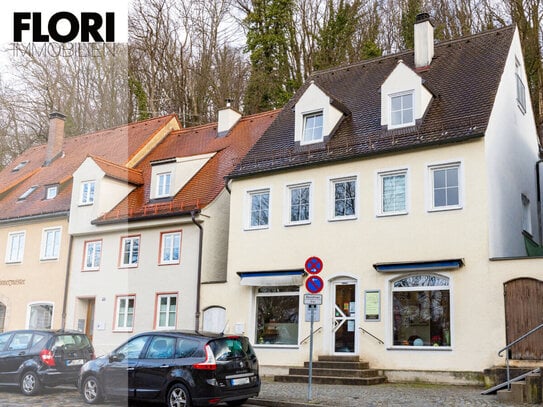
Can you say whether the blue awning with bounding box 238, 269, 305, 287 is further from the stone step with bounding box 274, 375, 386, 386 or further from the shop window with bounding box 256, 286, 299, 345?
the stone step with bounding box 274, 375, 386, 386

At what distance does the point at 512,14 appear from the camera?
34.9 metres

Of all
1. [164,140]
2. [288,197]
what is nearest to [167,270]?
[288,197]

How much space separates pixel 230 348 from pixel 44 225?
18.4 metres

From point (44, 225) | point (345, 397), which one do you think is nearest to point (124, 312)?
point (44, 225)

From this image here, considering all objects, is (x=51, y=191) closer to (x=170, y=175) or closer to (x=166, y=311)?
(x=170, y=175)

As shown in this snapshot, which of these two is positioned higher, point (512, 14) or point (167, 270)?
point (512, 14)

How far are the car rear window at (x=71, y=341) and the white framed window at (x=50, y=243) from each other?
11.7 m

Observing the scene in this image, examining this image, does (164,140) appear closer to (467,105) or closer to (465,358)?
(467,105)

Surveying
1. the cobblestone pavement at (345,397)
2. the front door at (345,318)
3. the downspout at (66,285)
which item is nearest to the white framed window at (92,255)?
the downspout at (66,285)

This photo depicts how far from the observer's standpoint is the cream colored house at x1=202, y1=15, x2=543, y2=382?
17609 millimetres

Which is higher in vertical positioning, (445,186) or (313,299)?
(445,186)

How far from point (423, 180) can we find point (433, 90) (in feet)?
12.4

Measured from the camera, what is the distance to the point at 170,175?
86.1 feet

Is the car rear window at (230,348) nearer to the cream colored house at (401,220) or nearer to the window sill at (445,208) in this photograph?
the cream colored house at (401,220)
